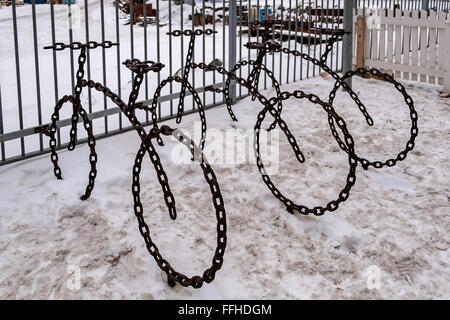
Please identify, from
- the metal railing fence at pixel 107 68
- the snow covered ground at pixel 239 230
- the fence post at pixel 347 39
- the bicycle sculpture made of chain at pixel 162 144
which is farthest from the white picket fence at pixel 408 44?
the snow covered ground at pixel 239 230

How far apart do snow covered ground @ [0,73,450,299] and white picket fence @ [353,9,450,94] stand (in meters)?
3.26

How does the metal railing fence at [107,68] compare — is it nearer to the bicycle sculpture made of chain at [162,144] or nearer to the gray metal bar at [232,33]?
the gray metal bar at [232,33]

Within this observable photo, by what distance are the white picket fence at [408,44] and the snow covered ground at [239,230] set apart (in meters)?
3.26

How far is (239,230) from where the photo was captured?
12.1 ft

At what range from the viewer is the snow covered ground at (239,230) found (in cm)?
300

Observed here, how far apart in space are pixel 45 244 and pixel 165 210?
913mm

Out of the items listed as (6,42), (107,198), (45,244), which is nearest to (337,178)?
(107,198)

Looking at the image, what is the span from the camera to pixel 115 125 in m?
6.10

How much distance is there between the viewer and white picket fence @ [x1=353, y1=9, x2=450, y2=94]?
8.20m

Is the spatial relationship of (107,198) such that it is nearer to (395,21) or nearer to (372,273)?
(372,273)

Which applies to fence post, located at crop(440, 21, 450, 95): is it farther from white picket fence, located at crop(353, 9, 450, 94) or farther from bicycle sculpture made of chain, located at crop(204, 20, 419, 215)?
bicycle sculpture made of chain, located at crop(204, 20, 419, 215)

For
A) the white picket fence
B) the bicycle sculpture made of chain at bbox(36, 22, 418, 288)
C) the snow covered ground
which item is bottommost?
the snow covered ground

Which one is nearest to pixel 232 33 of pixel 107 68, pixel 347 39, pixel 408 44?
pixel 347 39

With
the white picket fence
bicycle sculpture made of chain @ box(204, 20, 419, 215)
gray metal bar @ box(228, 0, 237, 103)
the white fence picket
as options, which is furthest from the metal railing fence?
the white fence picket
